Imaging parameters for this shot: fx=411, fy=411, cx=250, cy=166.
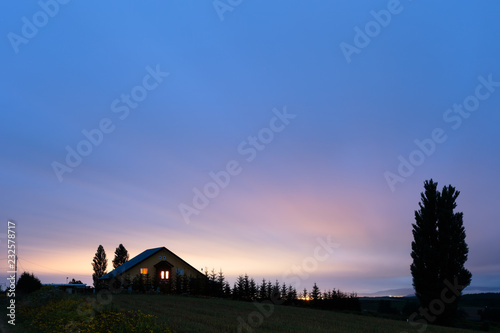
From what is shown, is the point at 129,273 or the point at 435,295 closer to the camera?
the point at 435,295

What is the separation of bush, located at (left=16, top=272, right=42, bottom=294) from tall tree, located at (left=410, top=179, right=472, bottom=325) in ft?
166

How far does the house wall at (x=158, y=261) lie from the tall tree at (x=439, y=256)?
127 feet

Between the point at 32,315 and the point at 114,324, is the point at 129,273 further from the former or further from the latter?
the point at 114,324

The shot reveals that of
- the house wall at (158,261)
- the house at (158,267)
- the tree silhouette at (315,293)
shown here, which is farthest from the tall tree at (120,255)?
the tree silhouette at (315,293)

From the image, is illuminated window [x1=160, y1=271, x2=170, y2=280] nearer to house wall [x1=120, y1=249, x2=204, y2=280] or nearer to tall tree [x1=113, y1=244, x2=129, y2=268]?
house wall [x1=120, y1=249, x2=204, y2=280]

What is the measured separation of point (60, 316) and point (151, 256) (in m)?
49.3

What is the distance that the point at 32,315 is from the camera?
1146 inches

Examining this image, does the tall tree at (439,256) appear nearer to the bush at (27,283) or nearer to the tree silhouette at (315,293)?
the tree silhouette at (315,293)

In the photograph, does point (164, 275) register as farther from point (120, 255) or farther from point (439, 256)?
point (120, 255)

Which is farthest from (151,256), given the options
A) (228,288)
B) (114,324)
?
(114,324)

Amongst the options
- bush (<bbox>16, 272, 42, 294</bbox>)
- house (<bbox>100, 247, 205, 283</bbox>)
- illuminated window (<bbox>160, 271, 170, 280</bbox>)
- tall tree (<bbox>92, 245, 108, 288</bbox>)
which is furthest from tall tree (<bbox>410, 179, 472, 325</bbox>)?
tall tree (<bbox>92, 245, 108, 288</bbox>)

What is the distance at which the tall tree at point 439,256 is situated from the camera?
41.7m

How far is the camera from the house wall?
6888cm

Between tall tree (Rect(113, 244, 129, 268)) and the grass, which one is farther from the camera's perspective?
tall tree (Rect(113, 244, 129, 268))
